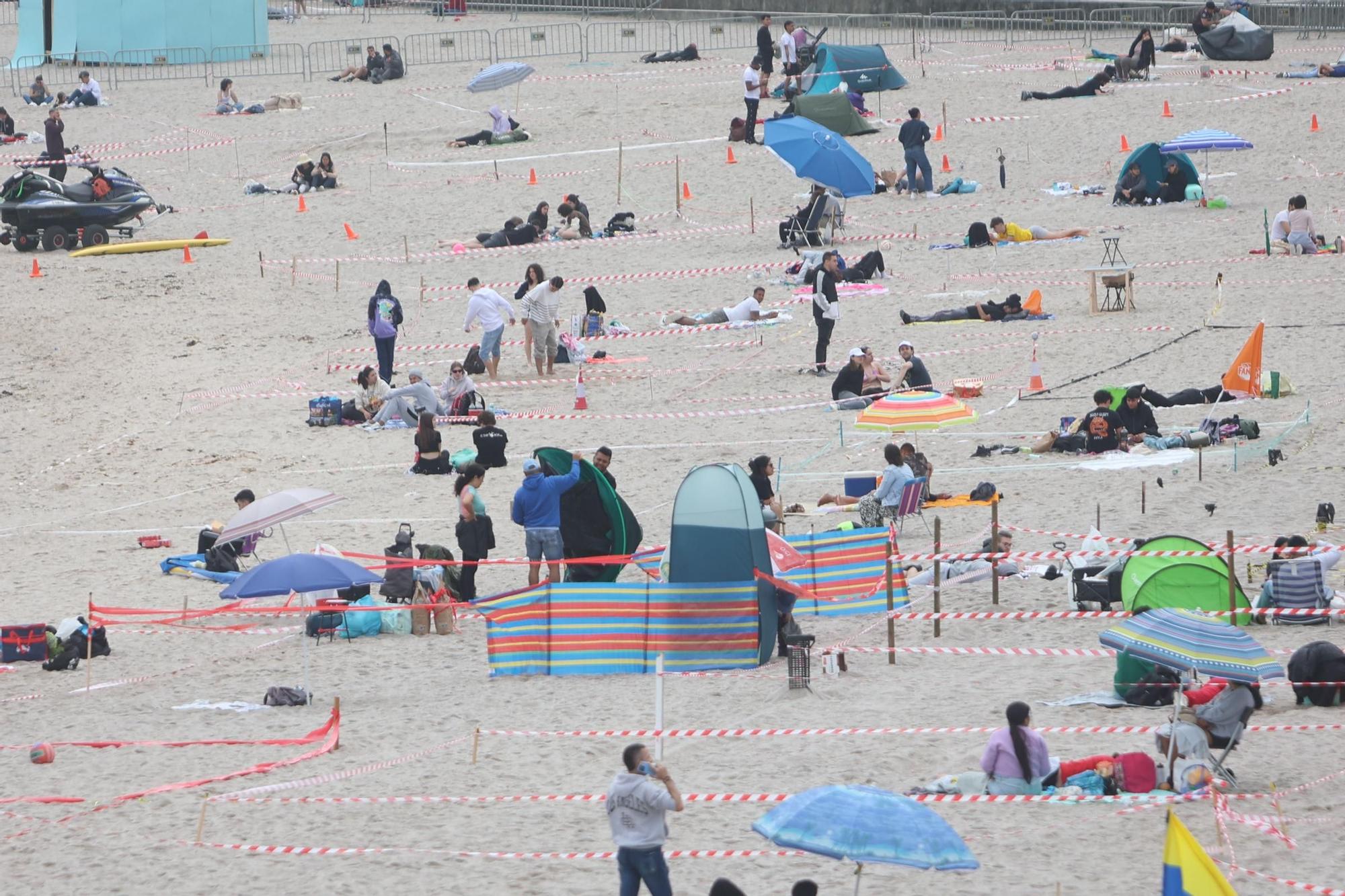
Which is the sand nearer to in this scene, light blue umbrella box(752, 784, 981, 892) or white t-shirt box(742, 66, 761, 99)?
white t-shirt box(742, 66, 761, 99)

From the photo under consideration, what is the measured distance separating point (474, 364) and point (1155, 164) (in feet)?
39.5

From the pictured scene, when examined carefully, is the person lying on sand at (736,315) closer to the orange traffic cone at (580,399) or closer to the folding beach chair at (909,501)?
the orange traffic cone at (580,399)

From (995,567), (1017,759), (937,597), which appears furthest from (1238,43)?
(1017,759)

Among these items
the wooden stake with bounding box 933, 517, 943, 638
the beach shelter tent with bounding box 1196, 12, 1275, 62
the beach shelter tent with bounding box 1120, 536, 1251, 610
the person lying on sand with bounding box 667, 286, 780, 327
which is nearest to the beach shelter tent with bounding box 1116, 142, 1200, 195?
the person lying on sand with bounding box 667, 286, 780, 327

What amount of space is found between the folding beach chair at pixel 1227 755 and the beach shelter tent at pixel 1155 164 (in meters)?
20.3

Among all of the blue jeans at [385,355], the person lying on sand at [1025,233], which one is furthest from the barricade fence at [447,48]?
the blue jeans at [385,355]

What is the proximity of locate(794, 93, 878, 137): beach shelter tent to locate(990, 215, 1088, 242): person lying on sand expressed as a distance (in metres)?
6.98

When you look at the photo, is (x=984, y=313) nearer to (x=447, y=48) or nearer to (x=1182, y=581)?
(x=1182, y=581)

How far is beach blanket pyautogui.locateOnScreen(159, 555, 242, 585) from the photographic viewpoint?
56.7ft

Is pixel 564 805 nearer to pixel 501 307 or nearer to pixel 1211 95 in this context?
pixel 501 307

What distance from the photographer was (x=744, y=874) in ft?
33.7

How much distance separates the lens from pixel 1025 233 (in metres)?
28.7

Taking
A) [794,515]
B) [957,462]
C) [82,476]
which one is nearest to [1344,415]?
[957,462]

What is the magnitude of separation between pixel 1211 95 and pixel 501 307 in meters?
17.2
